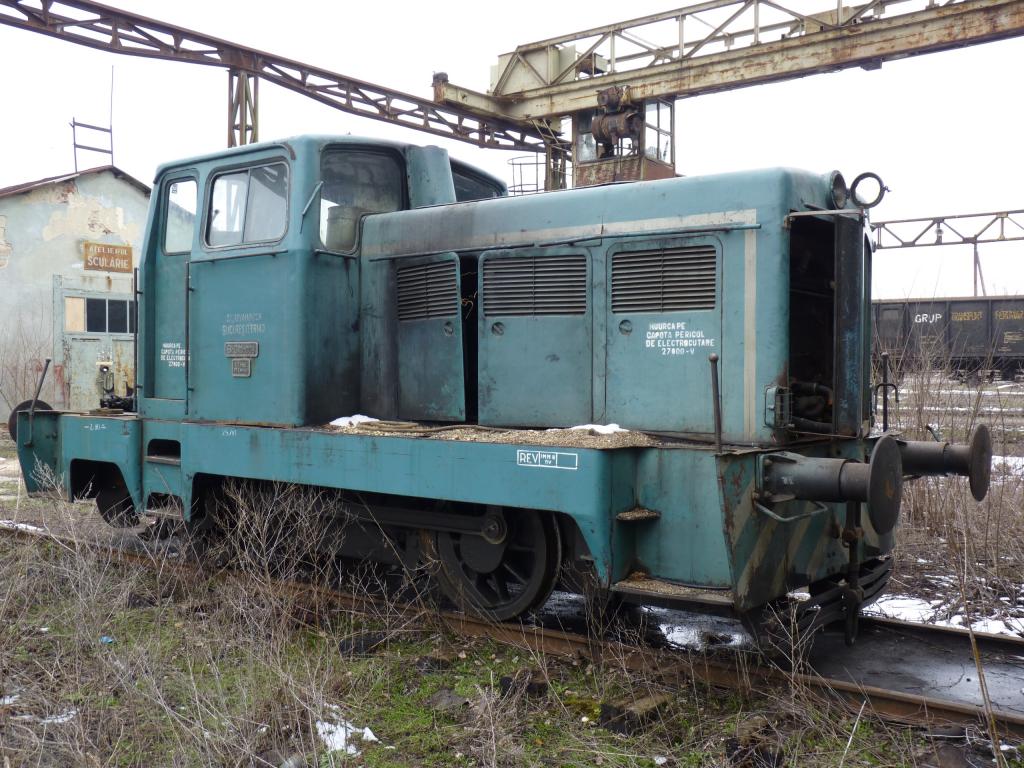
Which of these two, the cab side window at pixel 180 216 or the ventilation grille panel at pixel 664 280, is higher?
the cab side window at pixel 180 216

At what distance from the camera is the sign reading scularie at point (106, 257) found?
728 inches

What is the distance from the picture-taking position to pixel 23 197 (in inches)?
689

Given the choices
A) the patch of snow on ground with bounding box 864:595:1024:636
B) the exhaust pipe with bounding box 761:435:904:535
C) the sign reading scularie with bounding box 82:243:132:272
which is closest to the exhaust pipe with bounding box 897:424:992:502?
the exhaust pipe with bounding box 761:435:904:535

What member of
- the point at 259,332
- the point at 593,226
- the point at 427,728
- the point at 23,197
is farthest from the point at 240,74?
the point at 427,728

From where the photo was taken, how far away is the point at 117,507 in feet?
23.4

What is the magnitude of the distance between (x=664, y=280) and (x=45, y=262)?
1662 cm

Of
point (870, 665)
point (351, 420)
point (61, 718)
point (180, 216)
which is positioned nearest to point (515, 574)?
point (351, 420)

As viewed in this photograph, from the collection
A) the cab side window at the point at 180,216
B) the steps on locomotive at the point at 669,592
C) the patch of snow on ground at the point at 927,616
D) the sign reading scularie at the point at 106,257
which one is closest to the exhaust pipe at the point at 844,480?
the steps on locomotive at the point at 669,592

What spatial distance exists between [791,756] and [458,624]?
216 cm

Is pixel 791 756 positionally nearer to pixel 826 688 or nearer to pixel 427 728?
pixel 826 688

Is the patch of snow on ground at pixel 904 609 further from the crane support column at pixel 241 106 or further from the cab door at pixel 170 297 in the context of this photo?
the crane support column at pixel 241 106

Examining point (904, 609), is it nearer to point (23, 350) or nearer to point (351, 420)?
point (351, 420)

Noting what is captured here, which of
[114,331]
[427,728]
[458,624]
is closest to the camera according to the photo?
[427,728]

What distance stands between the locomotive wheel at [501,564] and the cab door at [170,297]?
237 centimetres
